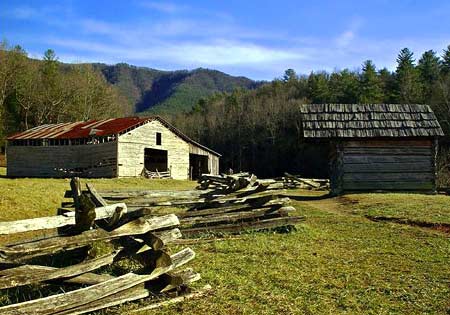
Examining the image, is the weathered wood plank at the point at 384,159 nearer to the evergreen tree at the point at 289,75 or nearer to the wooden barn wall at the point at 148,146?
the wooden barn wall at the point at 148,146

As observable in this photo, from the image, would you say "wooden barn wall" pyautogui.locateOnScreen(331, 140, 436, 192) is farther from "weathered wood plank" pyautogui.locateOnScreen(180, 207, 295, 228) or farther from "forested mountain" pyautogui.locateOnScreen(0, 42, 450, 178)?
"forested mountain" pyautogui.locateOnScreen(0, 42, 450, 178)

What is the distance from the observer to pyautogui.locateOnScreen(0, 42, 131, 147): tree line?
62.6m

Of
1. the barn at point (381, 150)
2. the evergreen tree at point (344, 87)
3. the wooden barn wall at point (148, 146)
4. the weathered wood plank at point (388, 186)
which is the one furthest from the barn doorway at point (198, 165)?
the weathered wood plank at point (388, 186)

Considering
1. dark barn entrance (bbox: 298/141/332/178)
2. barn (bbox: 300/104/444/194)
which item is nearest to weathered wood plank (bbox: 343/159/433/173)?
barn (bbox: 300/104/444/194)

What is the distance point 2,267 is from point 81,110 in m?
65.3

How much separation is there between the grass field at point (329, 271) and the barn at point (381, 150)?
8.98m

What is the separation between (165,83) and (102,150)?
13049cm

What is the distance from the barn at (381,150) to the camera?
21750mm

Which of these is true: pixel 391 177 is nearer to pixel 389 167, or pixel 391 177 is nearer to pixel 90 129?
pixel 389 167

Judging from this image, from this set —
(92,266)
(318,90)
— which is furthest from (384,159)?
(318,90)

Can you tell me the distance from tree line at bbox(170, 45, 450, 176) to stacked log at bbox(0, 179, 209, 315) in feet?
142

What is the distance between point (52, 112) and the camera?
66.8 m

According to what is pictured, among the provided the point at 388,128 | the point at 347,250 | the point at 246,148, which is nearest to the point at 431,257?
the point at 347,250

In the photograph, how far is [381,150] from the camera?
72.1 ft
